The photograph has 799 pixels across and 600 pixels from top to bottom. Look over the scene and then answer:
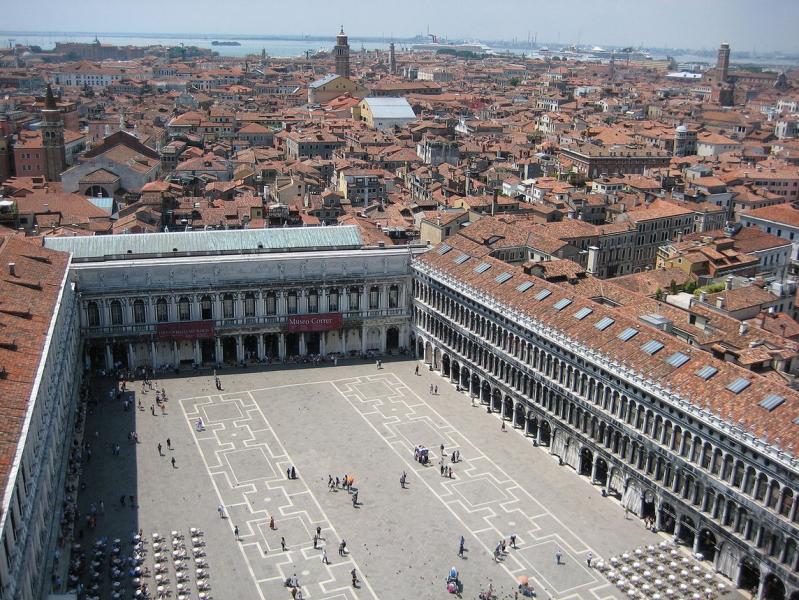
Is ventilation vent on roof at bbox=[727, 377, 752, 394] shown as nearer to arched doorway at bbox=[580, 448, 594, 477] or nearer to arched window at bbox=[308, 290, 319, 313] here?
arched doorway at bbox=[580, 448, 594, 477]

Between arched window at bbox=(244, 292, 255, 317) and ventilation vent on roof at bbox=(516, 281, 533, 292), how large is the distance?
23.9 metres

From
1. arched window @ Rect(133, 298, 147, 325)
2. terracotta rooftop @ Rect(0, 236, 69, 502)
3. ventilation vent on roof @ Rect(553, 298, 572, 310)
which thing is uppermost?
terracotta rooftop @ Rect(0, 236, 69, 502)

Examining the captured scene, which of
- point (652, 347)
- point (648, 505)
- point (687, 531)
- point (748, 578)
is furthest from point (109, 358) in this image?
point (748, 578)

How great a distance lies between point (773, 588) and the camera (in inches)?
1769

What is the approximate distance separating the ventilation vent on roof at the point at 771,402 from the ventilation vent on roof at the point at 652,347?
818cm

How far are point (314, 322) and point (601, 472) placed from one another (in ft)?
100

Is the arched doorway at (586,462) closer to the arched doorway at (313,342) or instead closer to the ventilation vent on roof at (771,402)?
the ventilation vent on roof at (771,402)

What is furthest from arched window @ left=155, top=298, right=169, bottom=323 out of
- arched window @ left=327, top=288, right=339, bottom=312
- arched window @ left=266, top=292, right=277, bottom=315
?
arched window @ left=327, top=288, right=339, bottom=312

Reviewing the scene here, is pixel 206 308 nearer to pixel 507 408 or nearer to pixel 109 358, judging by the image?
pixel 109 358

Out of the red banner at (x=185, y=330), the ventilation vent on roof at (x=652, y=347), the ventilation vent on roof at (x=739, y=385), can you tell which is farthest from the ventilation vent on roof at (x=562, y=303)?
the red banner at (x=185, y=330)

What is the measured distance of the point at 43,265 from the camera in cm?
6300

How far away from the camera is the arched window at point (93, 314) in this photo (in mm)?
72125

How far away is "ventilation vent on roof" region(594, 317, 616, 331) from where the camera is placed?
5756 cm

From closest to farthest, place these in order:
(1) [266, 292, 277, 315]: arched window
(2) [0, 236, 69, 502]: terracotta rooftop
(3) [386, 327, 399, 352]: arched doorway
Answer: (2) [0, 236, 69, 502]: terracotta rooftop
(1) [266, 292, 277, 315]: arched window
(3) [386, 327, 399, 352]: arched doorway
